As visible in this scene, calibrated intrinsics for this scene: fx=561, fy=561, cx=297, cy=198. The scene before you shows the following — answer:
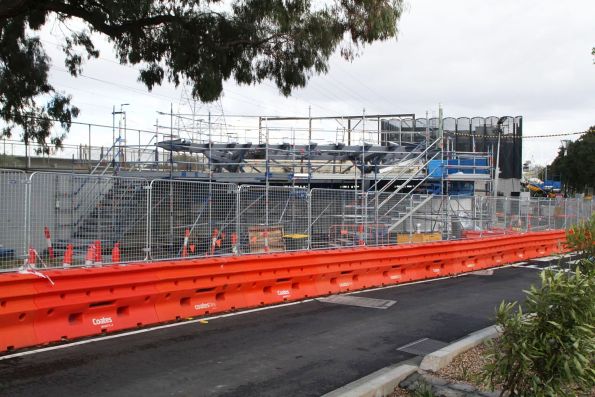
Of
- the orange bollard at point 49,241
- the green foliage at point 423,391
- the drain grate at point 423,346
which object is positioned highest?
the orange bollard at point 49,241

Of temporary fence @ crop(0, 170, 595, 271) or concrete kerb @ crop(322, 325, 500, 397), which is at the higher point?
temporary fence @ crop(0, 170, 595, 271)

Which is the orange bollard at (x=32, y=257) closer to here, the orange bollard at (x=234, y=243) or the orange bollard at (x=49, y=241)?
the orange bollard at (x=49, y=241)

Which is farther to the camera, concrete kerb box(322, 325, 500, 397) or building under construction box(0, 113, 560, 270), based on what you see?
building under construction box(0, 113, 560, 270)

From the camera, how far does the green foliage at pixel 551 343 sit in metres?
4.11

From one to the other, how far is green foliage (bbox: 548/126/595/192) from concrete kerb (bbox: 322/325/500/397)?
2236 inches

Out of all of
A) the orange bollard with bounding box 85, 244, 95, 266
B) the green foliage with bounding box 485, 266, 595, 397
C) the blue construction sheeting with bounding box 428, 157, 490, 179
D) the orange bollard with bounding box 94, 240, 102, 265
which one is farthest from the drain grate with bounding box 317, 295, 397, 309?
the blue construction sheeting with bounding box 428, 157, 490, 179

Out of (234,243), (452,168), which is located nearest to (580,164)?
(452,168)

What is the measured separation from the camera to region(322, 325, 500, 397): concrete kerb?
5.48 m

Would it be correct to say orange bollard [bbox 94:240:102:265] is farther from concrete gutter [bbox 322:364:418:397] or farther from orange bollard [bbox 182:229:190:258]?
concrete gutter [bbox 322:364:418:397]

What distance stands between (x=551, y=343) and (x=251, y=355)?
4186 millimetres

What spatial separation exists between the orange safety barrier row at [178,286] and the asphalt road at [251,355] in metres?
0.48

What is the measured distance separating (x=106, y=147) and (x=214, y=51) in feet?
49.0

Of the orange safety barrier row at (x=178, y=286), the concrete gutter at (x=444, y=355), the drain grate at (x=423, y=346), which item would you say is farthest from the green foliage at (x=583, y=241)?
the drain grate at (x=423, y=346)

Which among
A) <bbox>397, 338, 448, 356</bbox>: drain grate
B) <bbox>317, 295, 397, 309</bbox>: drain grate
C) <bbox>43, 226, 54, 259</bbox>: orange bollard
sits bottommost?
<bbox>317, 295, 397, 309</bbox>: drain grate
